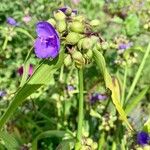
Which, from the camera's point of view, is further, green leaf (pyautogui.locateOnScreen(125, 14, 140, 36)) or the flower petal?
green leaf (pyautogui.locateOnScreen(125, 14, 140, 36))

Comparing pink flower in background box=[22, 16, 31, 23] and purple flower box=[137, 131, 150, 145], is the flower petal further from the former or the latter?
pink flower in background box=[22, 16, 31, 23]

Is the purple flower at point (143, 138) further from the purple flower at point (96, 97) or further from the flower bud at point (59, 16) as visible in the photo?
the purple flower at point (96, 97)

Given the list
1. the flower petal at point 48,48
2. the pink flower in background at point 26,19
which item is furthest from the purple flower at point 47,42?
the pink flower in background at point 26,19

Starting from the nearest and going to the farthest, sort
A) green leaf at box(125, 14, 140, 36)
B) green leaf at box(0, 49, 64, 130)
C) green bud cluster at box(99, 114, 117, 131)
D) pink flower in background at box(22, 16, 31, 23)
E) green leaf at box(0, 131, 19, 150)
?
green leaf at box(0, 49, 64, 130), green leaf at box(0, 131, 19, 150), green bud cluster at box(99, 114, 117, 131), pink flower in background at box(22, 16, 31, 23), green leaf at box(125, 14, 140, 36)

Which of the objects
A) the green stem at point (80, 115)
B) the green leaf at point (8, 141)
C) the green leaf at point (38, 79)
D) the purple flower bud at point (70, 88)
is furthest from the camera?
the purple flower bud at point (70, 88)

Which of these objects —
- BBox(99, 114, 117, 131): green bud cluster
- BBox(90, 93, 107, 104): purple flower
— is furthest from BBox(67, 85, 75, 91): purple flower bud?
BBox(99, 114, 117, 131): green bud cluster
